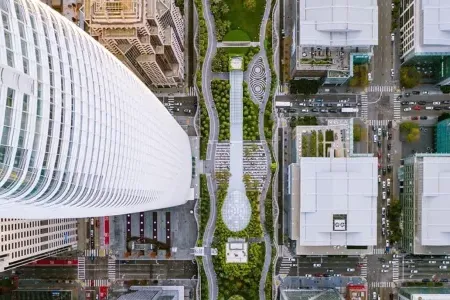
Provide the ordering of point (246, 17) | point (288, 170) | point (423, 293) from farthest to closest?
point (246, 17) < point (288, 170) < point (423, 293)

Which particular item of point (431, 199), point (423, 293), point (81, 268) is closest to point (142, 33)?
point (81, 268)

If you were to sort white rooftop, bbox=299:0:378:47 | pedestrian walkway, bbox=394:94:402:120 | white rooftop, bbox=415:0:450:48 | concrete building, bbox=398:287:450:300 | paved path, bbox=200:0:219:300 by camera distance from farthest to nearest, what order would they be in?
paved path, bbox=200:0:219:300, pedestrian walkway, bbox=394:94:402:120, concrete building, bbox=398:287:450:300, white rooftop, bbox=415:0:450:48, white rooftop, bbox=299:0:378:47

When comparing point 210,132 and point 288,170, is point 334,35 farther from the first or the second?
point 210,132

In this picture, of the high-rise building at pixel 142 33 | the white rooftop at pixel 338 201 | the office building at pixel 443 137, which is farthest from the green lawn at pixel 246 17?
the office building at pixel 443 137

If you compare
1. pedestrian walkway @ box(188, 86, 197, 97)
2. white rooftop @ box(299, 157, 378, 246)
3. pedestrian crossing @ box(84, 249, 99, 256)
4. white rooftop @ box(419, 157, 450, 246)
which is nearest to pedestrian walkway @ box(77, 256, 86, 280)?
pedestrian crossing @ box(84, 249, 99, 256)

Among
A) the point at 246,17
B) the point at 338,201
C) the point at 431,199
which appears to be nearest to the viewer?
the point at 338,201

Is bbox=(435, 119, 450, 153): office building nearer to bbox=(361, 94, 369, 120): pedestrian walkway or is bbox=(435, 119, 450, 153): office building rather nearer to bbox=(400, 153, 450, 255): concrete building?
bbox=(400, 153, 450, 255): concrete building

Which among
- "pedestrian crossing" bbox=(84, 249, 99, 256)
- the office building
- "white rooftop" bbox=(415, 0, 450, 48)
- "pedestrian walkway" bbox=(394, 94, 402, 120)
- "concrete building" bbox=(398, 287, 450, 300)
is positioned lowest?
"concrete building" bbox=(398, 287, 450, 300)
